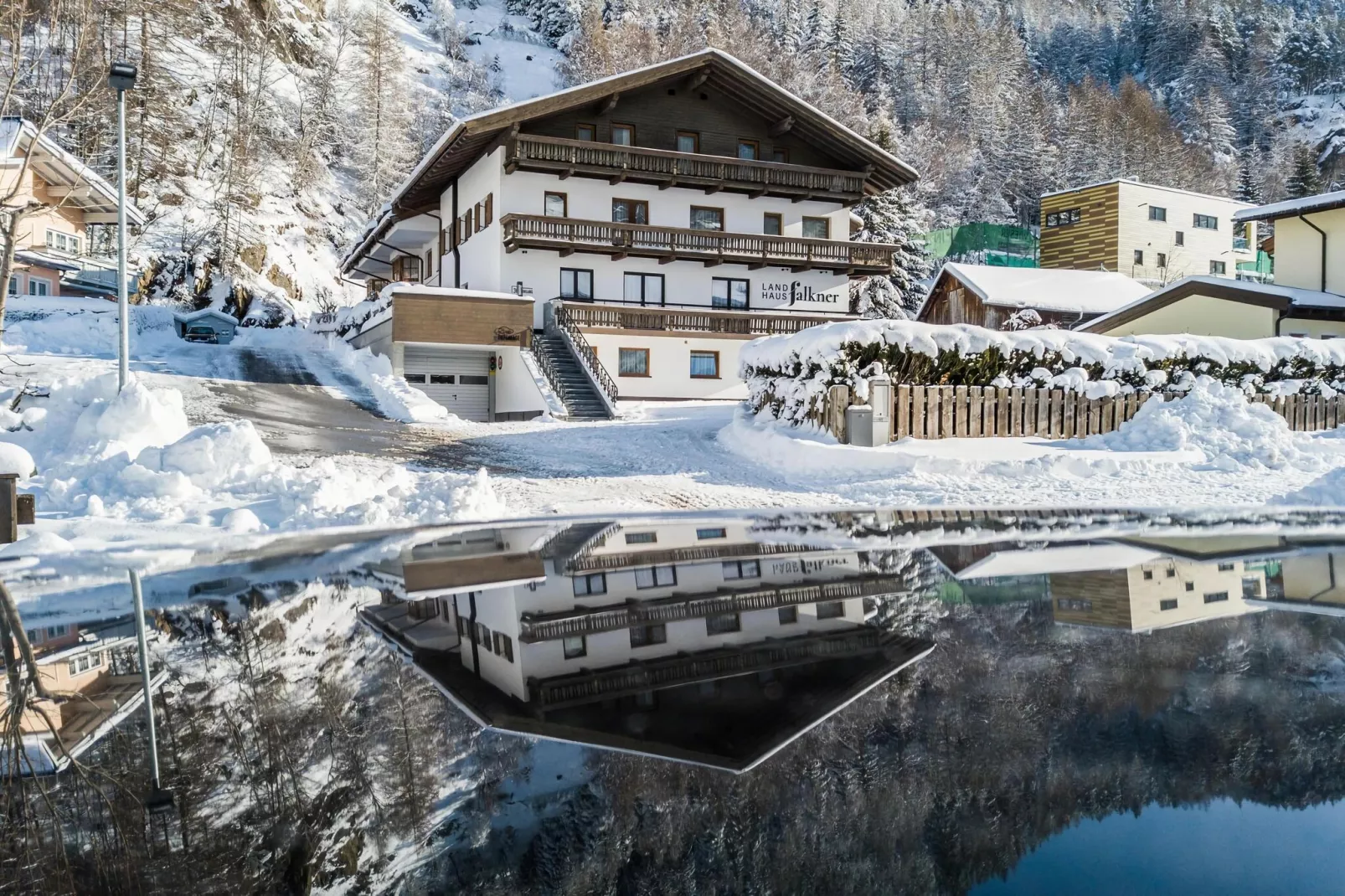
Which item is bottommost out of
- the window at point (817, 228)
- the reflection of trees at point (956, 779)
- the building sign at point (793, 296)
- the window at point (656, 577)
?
the reflection of trees at point (956, 779)

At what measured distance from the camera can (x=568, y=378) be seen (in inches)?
1094

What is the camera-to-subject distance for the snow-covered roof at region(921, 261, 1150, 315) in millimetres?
42781

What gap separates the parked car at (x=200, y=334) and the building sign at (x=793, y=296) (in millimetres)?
20958

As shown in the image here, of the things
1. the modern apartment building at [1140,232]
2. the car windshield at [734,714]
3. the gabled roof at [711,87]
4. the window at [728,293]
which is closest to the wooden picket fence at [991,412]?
the car windshield at [734,714]

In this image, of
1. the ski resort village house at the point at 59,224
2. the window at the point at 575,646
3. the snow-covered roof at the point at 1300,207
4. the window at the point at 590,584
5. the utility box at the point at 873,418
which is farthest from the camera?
the ski resort village house at the point at 59,224

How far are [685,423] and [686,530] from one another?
12641 mm

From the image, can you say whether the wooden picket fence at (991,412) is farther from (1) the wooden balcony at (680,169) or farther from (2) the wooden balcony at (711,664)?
(1) the wooden balcony at (680,169)

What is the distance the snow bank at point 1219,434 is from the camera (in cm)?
1673

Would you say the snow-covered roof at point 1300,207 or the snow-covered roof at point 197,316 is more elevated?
the snow-covered roof at point 1300,207

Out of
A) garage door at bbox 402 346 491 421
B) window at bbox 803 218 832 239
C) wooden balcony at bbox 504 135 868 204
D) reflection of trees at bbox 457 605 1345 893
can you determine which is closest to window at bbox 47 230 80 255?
garage door at bbox 402 346 491 421

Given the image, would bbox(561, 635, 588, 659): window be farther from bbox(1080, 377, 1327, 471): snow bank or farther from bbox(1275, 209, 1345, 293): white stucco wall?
bbox(1275, 209, 1345, 293): white stucco wall

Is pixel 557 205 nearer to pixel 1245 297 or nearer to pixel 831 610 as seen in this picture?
pixel 1245 297

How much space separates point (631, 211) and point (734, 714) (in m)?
31.1

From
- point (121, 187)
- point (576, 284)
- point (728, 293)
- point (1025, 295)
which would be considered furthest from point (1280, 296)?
point (121, 187)
